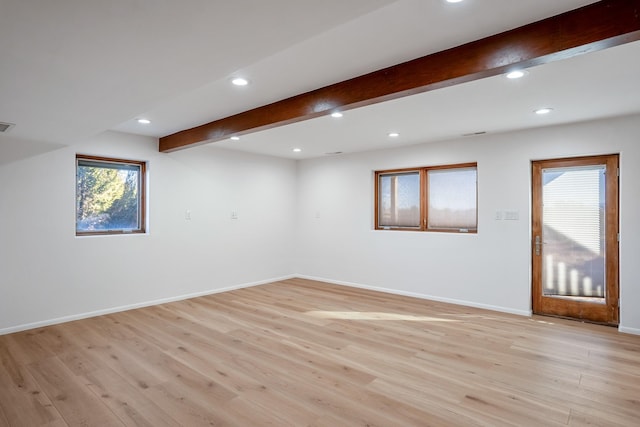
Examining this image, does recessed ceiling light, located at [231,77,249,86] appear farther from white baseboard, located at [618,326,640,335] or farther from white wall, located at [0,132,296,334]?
white baseboard, located at [618,326,640,335]

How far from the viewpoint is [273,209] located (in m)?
6.81

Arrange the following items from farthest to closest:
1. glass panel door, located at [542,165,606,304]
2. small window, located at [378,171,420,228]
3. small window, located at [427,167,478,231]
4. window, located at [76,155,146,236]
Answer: small window, located at [378,171,420,228] < small window, located at [427,167,478,231] < window, located at [76,155,146,236] < glass panel door, located at [542,165,606,304]

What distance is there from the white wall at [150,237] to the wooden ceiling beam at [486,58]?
2.58 meters

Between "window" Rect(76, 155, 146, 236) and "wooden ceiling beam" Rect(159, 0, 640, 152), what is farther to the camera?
"window" Rect(76, 155, 146, 236)

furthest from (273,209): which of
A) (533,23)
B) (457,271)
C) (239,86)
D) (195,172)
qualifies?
(533,23)

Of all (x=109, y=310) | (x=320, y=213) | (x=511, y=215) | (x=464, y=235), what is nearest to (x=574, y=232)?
(x=511, y=215)

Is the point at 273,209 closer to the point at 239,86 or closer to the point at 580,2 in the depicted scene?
the point at 239,86

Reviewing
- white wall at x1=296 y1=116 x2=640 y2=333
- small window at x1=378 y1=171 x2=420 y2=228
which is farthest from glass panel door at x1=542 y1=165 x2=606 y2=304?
small window at x1=378 y1=171 x2=420 y2=228

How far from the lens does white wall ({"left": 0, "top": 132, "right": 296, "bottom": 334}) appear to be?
399cm

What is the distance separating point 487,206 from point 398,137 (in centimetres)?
154

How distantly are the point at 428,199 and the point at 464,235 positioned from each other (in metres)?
0.83

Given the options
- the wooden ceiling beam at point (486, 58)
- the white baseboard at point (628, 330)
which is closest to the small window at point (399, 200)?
the white baseboard at point (628, 330)

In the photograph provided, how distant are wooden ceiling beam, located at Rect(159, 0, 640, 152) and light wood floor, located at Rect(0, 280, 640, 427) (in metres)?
2.16

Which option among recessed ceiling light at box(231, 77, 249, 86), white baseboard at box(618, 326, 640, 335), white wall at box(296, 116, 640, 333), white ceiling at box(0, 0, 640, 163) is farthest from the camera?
white wall at box(296, 116, 640, 333)
